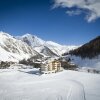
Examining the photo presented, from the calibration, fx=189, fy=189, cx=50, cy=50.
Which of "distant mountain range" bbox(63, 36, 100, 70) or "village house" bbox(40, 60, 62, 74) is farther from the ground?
"distant mountain range" bbox(63, 36, 100, 70)

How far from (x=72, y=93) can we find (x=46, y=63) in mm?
39801

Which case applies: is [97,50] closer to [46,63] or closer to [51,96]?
[46,63]

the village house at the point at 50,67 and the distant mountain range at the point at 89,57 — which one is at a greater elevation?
the distant mountain range at the point at 89,57

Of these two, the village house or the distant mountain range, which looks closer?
the village house

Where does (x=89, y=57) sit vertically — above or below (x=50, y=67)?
above

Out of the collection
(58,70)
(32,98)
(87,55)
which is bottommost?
(32,98)

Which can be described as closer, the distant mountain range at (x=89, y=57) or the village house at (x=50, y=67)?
the village house at (x=50, y=67)

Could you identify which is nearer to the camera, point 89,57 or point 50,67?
point 50,67

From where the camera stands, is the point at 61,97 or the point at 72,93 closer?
the point at 61,97

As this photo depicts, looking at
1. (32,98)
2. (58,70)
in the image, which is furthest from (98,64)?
(32,98)

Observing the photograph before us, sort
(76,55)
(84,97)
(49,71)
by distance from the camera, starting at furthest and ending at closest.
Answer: (76,55) < (49,71) < (84,97)

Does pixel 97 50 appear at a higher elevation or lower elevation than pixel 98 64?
higher

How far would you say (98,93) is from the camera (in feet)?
129

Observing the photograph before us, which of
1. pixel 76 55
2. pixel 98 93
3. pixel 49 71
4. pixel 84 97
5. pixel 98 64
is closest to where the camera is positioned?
pixel 84 97
